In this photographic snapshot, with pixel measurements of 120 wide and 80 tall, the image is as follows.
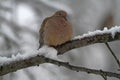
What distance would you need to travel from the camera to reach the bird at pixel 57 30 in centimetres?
200

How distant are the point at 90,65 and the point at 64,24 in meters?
4.32

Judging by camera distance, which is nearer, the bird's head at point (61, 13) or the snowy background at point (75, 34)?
the bird's head at point (61, 13)

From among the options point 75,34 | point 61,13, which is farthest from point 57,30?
point 75,34

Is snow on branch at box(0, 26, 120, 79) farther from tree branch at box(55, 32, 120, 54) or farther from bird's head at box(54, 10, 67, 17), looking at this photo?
bird's head at box(54, 10, 67, 17)

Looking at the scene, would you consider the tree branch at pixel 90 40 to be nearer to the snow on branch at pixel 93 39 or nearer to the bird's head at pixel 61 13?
the snow on branch at pixel 93 39

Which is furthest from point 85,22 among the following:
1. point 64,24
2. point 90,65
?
point 64,24

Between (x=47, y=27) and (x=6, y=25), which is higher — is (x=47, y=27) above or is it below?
below

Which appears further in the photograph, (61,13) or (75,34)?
(75,34)

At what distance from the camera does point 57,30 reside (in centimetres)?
200

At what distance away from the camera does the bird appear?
1995 millimetres

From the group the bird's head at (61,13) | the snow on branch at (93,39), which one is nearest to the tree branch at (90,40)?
the snow on branch at (93,39)

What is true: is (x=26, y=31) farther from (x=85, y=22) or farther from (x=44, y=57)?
(x=44, y=57)

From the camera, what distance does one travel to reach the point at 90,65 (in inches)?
248

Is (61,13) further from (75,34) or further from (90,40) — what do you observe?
(75,34)
